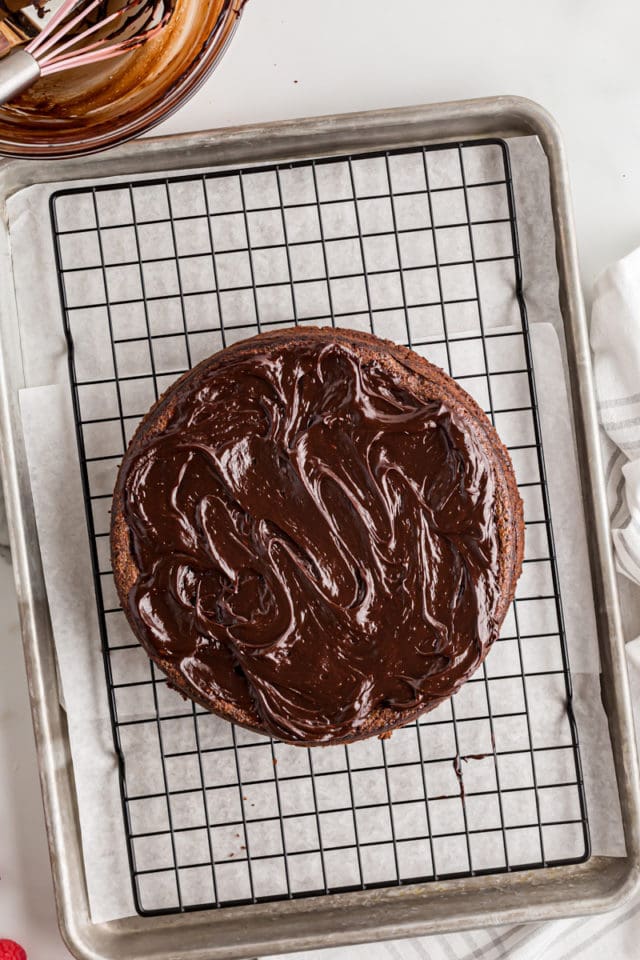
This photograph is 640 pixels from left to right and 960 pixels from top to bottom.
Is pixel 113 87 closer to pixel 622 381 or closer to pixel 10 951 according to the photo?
pixel 622 381

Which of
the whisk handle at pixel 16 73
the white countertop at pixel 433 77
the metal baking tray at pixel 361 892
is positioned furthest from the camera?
the white countertop at pixel 433 77

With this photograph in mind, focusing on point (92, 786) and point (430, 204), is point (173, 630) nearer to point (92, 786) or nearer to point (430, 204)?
point (92, 786)

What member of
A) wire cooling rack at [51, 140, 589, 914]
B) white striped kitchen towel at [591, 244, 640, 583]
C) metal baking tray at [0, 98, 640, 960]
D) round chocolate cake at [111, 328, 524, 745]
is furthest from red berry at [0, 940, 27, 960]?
white striped kitchen towel at [591, 244, 640, 583]

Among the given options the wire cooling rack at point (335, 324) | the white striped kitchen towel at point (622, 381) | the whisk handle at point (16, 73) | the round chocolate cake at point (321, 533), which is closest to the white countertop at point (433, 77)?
the white striped kitchen towel at point (622, 381)

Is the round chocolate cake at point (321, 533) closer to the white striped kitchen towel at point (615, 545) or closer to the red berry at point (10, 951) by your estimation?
the white striped kitchen towel at point (615, 545)

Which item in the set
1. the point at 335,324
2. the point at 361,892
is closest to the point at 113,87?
the point at 335,324

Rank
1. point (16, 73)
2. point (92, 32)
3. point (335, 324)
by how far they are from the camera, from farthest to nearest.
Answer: point (335, 324) < point (92, 32) < point (16, 73)
